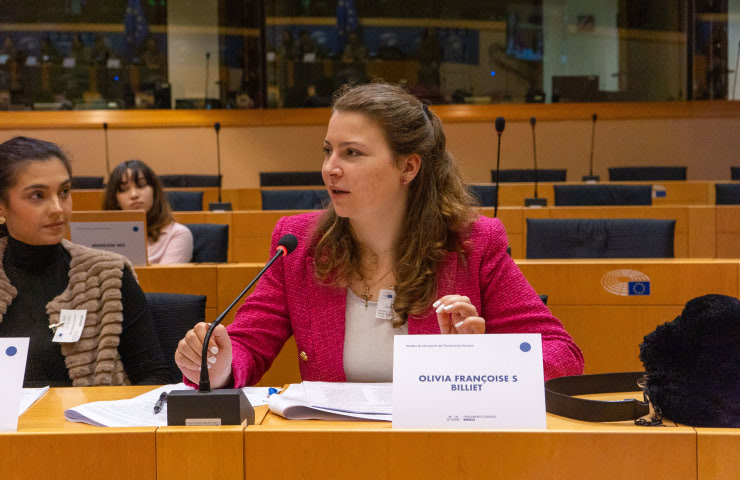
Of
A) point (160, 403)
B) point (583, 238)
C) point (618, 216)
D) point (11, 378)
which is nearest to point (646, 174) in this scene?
point (618, 216)

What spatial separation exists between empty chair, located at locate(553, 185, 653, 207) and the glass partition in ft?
15.5

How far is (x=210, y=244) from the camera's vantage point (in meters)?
4.17

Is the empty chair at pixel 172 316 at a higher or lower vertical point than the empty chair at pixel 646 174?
lower

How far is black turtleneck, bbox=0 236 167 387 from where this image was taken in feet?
6.69

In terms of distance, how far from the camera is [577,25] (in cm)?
1060

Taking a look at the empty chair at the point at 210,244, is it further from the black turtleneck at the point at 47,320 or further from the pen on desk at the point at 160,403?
the pen on desk at the point at 160,403

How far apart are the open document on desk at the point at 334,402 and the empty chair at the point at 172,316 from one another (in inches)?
33.6

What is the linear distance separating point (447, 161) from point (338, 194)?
1.12 ft

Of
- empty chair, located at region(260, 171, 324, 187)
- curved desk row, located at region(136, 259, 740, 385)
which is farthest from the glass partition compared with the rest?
curved desk row, located at region(136, 259, 740, 385)

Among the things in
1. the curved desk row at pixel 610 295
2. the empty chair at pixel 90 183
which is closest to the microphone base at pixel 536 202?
the curved desk row at pixel 610 295

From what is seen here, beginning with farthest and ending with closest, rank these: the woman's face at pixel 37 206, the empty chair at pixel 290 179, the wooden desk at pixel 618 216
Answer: the empty chair at pixel 290 179, the wooden desk at pixel 618 216, the woman's face at pixel 37 206

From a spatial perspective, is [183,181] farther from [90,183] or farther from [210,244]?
[210,244]

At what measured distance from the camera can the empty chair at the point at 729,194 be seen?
243 inches

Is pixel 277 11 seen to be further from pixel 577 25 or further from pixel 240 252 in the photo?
pixel 240 252
